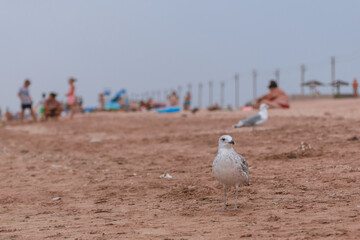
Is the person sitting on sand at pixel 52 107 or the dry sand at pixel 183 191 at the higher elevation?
the person sitting on sand at pixel 52 107

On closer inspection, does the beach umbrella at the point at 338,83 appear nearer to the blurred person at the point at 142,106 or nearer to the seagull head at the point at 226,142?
the blurred person at the point at 142,106

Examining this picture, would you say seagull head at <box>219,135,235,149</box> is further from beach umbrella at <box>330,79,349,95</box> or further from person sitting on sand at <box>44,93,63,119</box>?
beach umbrella at <box>330,79,349,95</box>

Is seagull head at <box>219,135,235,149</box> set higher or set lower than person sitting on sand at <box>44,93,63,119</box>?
lower

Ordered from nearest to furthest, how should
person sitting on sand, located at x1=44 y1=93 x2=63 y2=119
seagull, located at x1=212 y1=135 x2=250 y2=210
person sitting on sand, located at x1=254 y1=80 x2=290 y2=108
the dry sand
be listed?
the dry sand < seagull, located at x1=212 y1=135 x2=250 y2=210 < person sitting on sand, located at x1=254 y1=80 x2=290 y2=108 < person sitting on sand, located at x1=44 y1=93 x2=63 y2=119

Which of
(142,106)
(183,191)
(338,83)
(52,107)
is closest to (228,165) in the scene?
(183,191)

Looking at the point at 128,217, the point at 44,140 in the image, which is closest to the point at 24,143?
the point at 44,140

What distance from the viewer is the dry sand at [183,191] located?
4461 mm

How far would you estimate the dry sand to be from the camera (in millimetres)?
4461

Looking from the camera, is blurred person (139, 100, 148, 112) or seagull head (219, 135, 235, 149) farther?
blurred person (139, 100, 148, 112)

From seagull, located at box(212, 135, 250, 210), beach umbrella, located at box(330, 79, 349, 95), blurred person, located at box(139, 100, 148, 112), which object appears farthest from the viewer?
blurred person, located at box(139, 100, 148, 112)

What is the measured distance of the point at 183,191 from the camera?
6430 millimetres

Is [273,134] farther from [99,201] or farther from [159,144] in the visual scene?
[99,201]

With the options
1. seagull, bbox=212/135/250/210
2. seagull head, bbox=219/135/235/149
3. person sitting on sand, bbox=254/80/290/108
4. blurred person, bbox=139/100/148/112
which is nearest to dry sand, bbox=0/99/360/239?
seagull, bbox=212/135/250/210

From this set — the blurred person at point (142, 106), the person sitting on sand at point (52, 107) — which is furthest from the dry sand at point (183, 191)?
the blurred person at point (142, 106)
